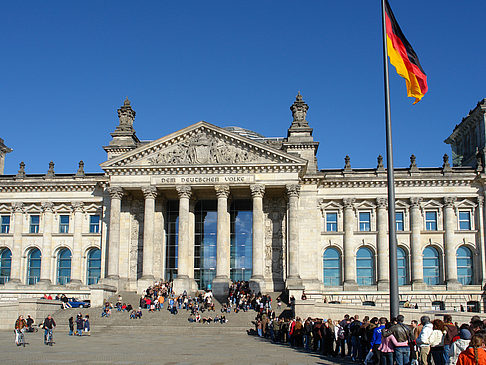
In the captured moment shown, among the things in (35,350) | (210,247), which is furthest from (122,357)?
(210,247)

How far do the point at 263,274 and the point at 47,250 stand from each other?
2370 cm

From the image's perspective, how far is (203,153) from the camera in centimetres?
5812

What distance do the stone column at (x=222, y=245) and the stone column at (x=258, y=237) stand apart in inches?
97.7

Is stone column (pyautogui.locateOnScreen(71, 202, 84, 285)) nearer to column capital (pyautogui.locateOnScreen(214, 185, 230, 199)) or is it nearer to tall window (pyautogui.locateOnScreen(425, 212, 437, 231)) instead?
column capital (pyautogui.locateOnScreen(214, 185, 230, 199))

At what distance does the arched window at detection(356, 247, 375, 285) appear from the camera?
61.6 meters

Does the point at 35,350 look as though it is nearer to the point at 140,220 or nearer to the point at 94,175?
the point at 140,220

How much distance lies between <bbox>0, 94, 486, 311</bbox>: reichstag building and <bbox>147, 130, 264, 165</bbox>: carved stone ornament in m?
0.10

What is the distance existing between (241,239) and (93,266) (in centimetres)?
1625

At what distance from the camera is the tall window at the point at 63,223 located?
6500 cm

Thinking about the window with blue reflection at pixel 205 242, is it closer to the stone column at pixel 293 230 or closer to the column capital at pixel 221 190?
the column capital at pixel 221 190

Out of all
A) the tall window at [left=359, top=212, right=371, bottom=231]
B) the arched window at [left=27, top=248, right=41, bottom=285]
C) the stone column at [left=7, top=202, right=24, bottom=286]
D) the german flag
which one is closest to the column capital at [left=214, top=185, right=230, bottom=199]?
the tall window at [left=359, top=212, right=371, bottom=231]

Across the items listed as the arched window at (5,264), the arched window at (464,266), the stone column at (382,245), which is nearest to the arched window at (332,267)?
the stone column at (382,245)

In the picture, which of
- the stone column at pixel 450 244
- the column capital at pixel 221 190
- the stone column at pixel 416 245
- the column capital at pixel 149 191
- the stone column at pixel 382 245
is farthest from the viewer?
the stone column at pixel 382 245

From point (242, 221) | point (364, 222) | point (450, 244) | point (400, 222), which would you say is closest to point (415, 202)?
point (400, 222)
